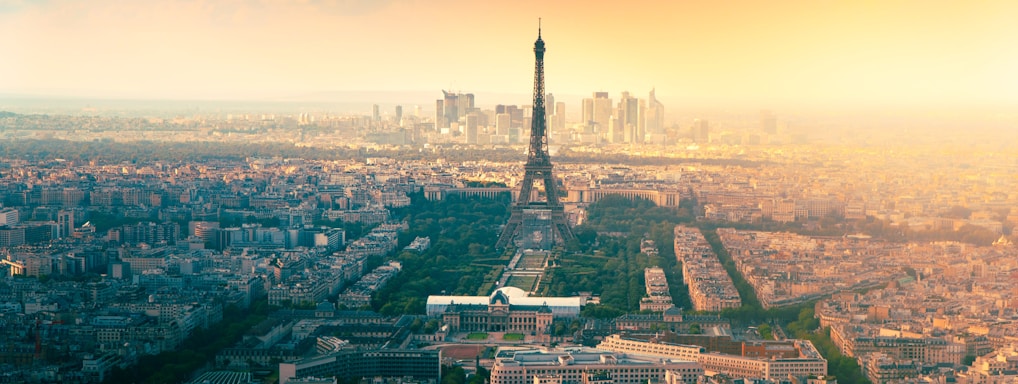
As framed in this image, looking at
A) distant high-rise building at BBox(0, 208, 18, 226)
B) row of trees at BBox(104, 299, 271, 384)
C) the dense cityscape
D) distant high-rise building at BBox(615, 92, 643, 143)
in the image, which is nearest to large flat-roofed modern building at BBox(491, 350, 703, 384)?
the dense cityscape

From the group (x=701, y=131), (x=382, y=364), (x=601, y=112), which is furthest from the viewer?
(x=601, y=112)

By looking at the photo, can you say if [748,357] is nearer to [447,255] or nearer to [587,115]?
[447,255]

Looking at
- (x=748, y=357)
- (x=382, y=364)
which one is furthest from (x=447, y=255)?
(x=748, y=357)

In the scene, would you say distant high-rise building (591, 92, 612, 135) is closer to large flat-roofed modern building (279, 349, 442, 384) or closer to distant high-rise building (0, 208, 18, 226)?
distant high-rise building (0, 208, 18, 226)

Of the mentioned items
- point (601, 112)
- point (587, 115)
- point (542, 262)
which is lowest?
point (542, 262)

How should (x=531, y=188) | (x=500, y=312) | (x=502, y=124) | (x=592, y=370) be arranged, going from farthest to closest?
(x=502, y=124), (x=531, y=188), (x=500, y=312), (x=592, y=370)
